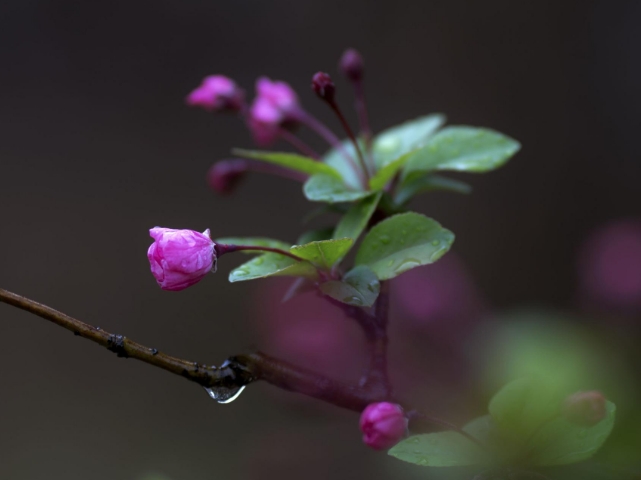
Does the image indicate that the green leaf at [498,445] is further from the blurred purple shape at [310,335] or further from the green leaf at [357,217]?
the blurred purple shape at [310,335]

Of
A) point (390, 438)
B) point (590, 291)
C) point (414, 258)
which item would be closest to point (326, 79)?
point (414, 258)

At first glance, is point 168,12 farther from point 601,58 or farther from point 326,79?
point 326,79

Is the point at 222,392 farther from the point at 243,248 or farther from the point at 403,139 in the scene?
the point at 403,139

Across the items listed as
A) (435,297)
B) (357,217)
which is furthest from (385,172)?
(435,297)

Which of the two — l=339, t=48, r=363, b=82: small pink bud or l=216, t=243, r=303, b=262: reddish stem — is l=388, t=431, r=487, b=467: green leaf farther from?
l=339, t=48, r=363, b=82: small pink bud

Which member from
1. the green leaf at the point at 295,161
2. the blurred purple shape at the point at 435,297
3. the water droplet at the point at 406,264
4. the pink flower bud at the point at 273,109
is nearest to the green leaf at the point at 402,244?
the water droplet at the point at 406,264

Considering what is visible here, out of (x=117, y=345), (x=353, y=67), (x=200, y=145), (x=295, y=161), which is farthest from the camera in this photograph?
(x=200, y=145)
